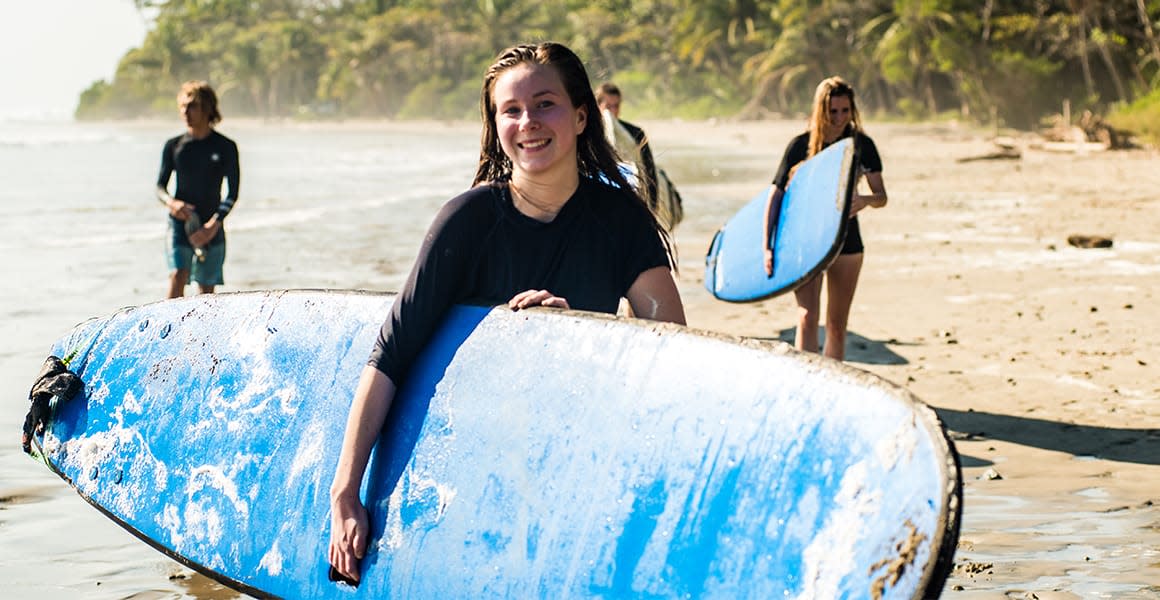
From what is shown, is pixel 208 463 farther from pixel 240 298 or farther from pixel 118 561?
pixel 118 561

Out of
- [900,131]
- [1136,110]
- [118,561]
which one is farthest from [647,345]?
[900,131]

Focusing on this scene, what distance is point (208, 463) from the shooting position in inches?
120

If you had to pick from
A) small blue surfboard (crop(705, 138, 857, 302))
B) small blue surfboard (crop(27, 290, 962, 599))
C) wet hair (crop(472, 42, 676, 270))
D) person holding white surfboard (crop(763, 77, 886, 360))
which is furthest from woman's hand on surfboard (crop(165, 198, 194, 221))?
wet hair (crop(472, 42, 676, 270))

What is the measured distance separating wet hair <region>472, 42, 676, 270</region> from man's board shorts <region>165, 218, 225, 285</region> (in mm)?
4873

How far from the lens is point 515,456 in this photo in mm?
2465

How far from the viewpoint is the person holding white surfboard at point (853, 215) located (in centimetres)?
593

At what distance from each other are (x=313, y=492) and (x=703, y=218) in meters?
14.6

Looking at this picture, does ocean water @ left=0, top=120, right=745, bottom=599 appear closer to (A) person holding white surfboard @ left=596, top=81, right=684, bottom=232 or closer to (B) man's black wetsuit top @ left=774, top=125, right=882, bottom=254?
(A) person holding white surfboard @ left=596, top=81, right=684, bottom=232

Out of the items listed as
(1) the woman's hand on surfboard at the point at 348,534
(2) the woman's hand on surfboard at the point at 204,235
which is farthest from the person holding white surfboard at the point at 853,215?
(1) the woman's hand on surfboard at the point at 348,534

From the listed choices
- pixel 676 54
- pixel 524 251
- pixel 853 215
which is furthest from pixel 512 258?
pixel 676 54

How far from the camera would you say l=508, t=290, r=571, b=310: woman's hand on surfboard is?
2.49m

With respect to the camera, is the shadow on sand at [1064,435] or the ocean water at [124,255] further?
the shadow on sand at [1064,435]

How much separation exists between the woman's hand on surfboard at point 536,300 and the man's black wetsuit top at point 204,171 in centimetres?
515

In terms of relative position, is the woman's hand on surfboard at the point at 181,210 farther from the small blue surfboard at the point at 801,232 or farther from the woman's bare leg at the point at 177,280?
the small blue surfboard at the point at 801,232
